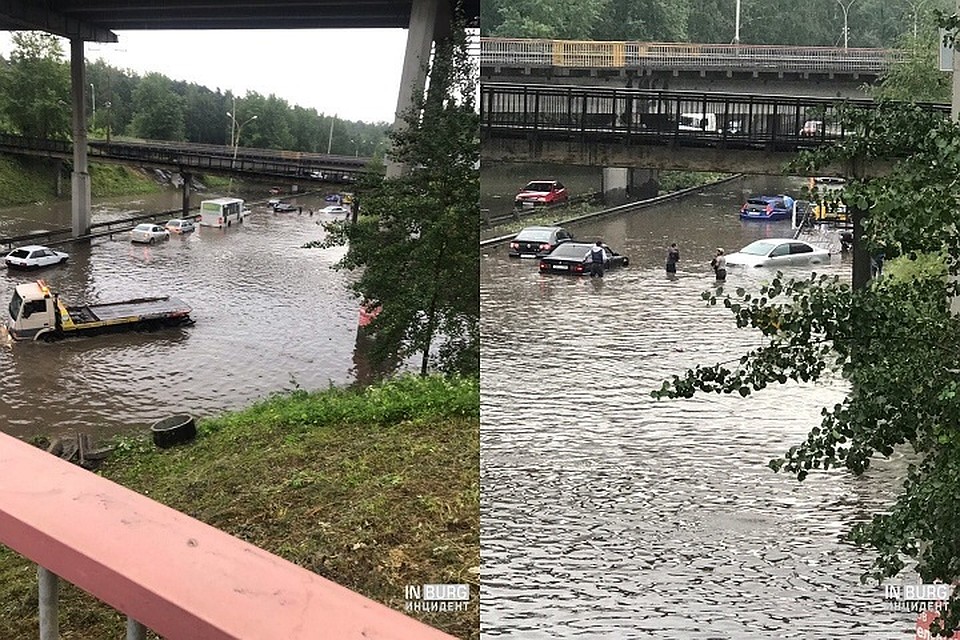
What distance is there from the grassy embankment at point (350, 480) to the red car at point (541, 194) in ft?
1.61

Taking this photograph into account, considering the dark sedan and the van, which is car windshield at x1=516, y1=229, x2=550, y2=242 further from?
the van

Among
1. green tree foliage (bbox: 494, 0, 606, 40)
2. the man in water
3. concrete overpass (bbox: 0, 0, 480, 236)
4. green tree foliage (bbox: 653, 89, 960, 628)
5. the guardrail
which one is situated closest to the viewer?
the guardrail

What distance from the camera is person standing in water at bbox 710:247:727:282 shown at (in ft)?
9.89

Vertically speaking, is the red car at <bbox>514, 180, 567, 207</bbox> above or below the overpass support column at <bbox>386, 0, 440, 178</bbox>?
below

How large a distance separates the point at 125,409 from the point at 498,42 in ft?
3.80

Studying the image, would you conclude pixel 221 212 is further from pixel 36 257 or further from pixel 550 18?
pixel 550 18

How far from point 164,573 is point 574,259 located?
2493 mm

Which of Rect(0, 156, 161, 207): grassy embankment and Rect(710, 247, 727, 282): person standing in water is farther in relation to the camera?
Rect(710, 247, 727, 282): person standing in water

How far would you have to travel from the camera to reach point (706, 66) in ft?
8.86

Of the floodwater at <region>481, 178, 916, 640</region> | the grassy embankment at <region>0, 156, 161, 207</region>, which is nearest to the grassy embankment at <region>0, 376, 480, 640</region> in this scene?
the grassy embankment at <region>0, 156, 161, 207</region>

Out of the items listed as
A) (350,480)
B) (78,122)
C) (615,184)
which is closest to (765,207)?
(615,184)

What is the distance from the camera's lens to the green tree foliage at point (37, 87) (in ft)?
6.95

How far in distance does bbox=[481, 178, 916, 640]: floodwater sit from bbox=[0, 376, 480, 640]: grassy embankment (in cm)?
74

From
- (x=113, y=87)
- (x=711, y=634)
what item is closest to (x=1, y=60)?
(x=113, y=87)
